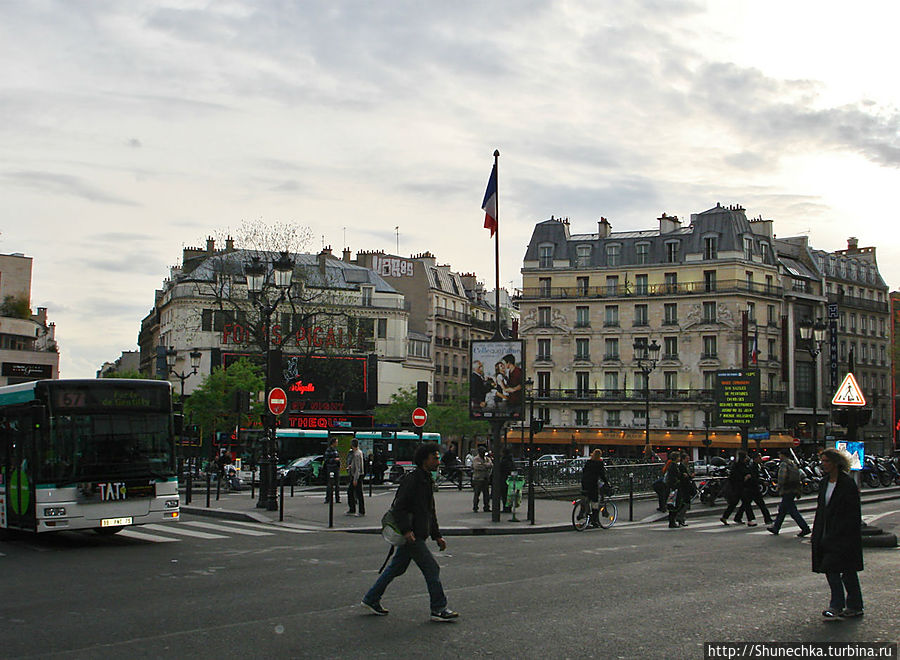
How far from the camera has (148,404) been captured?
17.1 metres

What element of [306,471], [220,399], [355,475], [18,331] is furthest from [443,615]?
[18,331]

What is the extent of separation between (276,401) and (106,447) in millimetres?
6666

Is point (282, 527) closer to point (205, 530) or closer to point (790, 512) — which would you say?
point (205, 530)

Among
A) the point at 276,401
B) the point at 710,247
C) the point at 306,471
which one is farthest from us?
the point at 710,247

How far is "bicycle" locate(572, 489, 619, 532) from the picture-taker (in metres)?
20.9

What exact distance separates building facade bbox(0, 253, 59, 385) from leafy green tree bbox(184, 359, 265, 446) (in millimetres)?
22385

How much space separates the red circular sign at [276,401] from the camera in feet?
74.9

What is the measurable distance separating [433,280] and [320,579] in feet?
271

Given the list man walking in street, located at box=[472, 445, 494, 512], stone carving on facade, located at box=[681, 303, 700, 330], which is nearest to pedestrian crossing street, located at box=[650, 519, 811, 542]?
man walking in street, located at box=[472, 445, 494, 512]

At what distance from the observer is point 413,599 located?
35.4ft

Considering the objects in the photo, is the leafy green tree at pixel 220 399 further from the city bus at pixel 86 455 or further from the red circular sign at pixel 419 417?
the city bus at pixel 86 455

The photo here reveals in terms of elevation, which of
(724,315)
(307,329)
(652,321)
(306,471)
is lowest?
(306,471)

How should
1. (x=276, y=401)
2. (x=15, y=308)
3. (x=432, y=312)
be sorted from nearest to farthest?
1. (x=276, y=401)
2. (x=15, y=308)
3. (x=432, y=312)

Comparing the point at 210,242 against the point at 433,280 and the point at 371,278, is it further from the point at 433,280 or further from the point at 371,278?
the point at 433,280
